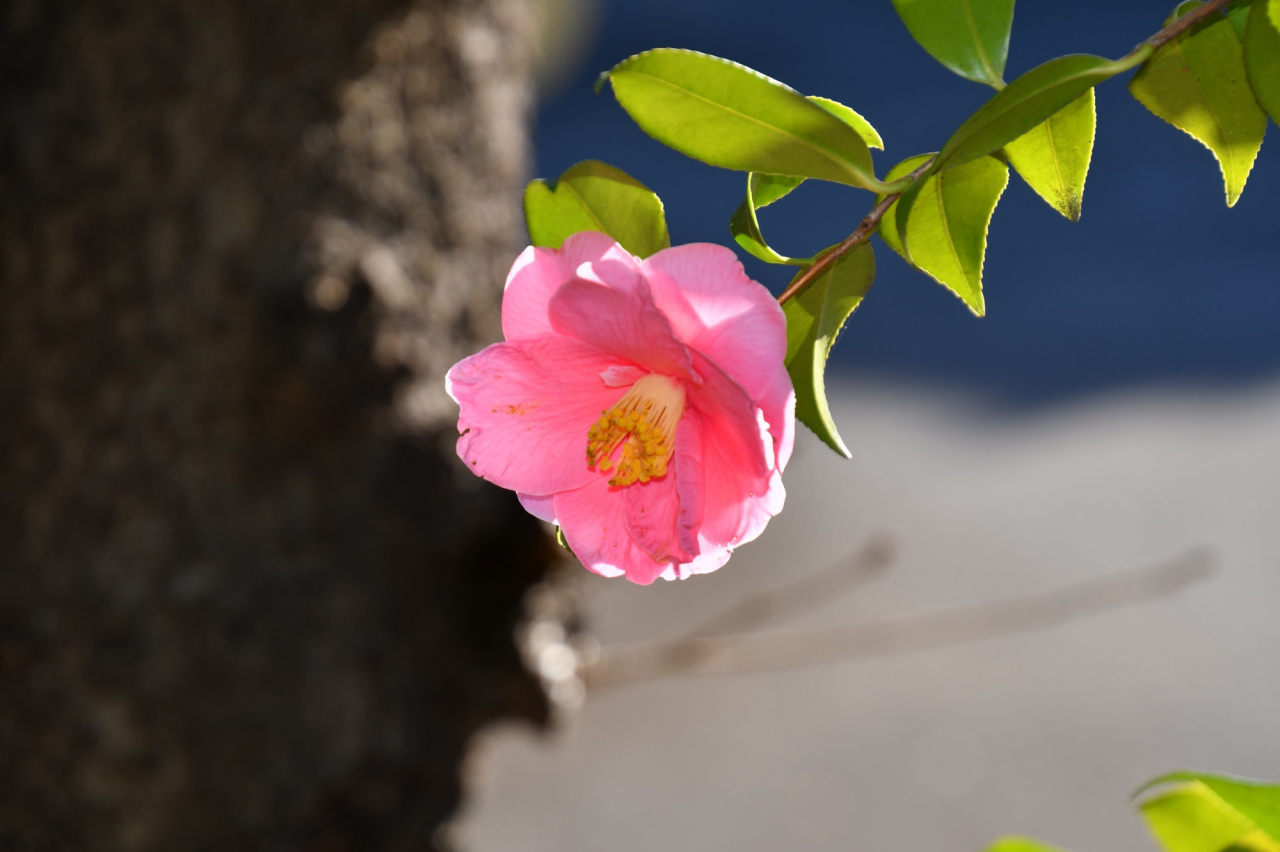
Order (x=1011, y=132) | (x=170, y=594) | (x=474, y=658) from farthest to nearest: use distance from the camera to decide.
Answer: (x=474, y=658), (x=170, y=594), (x=1011, y=132)

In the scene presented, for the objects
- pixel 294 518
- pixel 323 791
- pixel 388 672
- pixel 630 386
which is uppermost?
pixel 294 518

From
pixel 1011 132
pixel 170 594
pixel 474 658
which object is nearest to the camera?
pixel 1011 132

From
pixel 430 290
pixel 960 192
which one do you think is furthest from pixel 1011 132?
pixel 430 290

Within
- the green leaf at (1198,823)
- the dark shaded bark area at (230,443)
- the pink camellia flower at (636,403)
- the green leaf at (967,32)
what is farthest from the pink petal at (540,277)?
the dark shaded bark area at (230,443)

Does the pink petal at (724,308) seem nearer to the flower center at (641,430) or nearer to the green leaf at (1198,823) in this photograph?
the flower center at (641,430)

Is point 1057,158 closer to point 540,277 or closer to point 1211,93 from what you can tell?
point 1211,93

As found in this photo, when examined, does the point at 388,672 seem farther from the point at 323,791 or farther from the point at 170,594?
the point at 170,594
